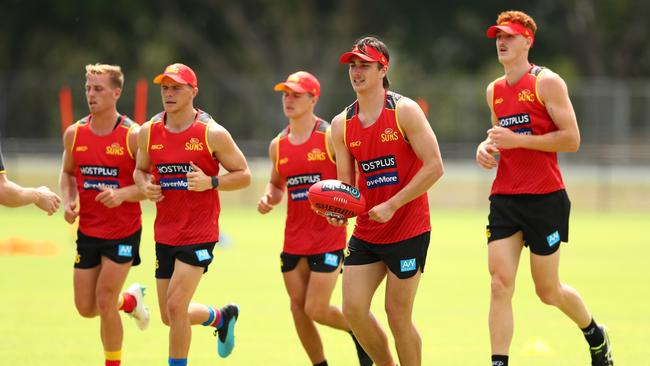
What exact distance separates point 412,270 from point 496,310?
810 millimetres

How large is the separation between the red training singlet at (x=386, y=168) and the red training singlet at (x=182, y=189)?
1193 millimetres

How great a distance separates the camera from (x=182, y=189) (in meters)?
8.28

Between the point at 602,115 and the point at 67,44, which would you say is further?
the point at 67,44

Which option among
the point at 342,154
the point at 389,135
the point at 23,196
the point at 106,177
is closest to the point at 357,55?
the point at 389,135

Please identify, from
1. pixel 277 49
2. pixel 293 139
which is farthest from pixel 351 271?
pixel 277 49

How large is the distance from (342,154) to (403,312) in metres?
1.18

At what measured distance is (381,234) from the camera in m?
7.67

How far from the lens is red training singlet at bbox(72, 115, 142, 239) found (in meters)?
8.95

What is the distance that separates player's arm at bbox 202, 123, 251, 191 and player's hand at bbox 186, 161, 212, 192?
140 mm

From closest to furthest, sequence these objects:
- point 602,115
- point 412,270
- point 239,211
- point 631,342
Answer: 1. point 412,270
2. point 631,342
3. point 239,211
4. point 602,115

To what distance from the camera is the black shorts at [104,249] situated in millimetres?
8867

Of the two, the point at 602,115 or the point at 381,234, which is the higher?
the point at 602,115

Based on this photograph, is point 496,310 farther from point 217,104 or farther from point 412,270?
point 217,104

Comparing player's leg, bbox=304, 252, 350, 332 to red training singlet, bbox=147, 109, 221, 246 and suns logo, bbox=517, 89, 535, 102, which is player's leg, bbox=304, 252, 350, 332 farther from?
suns logo, bbox=517, 89, 535, 102
